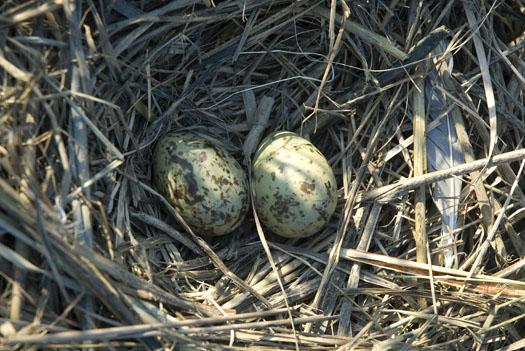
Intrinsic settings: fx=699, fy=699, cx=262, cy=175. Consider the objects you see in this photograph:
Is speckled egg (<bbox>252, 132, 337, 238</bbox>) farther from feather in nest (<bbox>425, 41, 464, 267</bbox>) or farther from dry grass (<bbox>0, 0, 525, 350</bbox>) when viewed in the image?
feather in nest (<bbox>425, 41, 464, 267</bbox>)

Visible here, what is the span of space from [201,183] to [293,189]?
357 mm

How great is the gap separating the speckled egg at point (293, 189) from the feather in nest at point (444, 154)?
0.49 m

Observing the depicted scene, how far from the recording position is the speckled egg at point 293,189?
272 centimetres

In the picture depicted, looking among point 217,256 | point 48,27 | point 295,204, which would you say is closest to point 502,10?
point 295,204

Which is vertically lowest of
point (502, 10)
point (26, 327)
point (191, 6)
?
point (26, 327)

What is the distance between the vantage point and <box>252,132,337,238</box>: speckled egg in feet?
8.91

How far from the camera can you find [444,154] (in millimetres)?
3023

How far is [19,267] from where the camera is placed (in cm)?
221

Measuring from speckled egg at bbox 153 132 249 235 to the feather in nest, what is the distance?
838mm

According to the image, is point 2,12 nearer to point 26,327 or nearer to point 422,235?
point 26,327

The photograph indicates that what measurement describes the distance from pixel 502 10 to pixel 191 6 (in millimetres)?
1430

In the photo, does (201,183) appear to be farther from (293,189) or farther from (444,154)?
(444,154)

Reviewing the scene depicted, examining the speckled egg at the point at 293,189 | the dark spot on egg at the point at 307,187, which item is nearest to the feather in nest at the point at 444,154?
the speckled egg at the point at 293,189

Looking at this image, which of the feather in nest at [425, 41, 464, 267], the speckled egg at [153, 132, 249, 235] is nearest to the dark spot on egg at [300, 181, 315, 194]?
the speckled egg at [153, 132, 249, 235]
